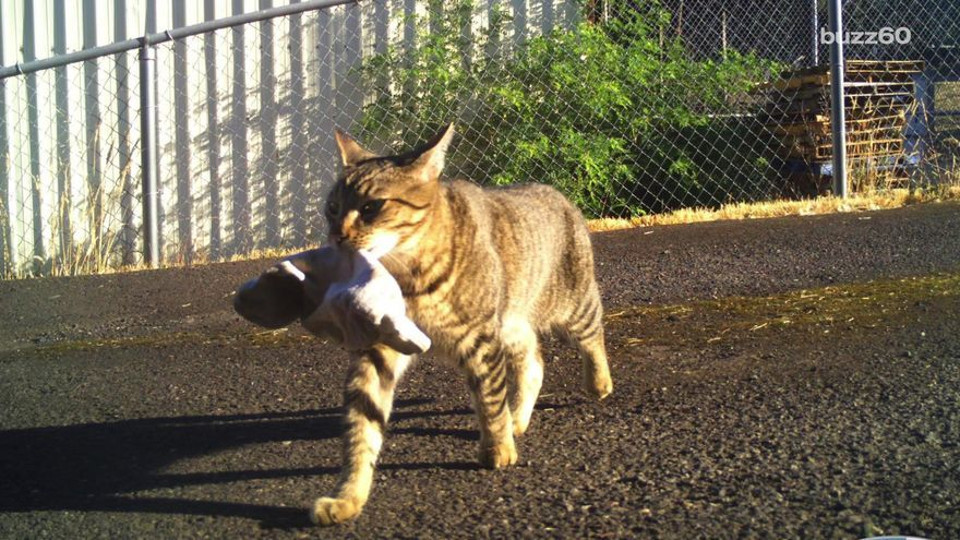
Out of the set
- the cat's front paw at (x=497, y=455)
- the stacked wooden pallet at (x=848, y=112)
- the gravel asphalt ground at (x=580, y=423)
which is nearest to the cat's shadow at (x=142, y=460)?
the gravel asphalt ground at (x=580, y=423)

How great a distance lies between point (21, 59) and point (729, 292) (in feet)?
23.0

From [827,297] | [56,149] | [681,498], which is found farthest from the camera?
[56,149]

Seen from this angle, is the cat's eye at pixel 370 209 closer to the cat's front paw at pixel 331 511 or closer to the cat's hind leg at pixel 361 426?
the cat's hind leg at pixel 361 426

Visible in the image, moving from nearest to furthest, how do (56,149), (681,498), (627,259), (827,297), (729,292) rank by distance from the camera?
(681,498)
(827,297)
(729,292)
(627,259)
(56,149)

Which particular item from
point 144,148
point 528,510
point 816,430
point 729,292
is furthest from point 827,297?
point 144,148

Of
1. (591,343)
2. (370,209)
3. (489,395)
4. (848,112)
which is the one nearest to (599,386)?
(591,343)

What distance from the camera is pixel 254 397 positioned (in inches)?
195

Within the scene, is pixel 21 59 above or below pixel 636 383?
above

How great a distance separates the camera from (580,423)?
14.2 ft

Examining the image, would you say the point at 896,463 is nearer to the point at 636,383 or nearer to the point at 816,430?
the point at 816,430

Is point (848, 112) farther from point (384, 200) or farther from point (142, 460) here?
point (142, 460)

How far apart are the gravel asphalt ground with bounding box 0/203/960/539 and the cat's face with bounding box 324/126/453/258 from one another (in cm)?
88

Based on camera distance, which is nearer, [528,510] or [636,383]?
[528,510]

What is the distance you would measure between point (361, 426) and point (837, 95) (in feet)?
21.4
